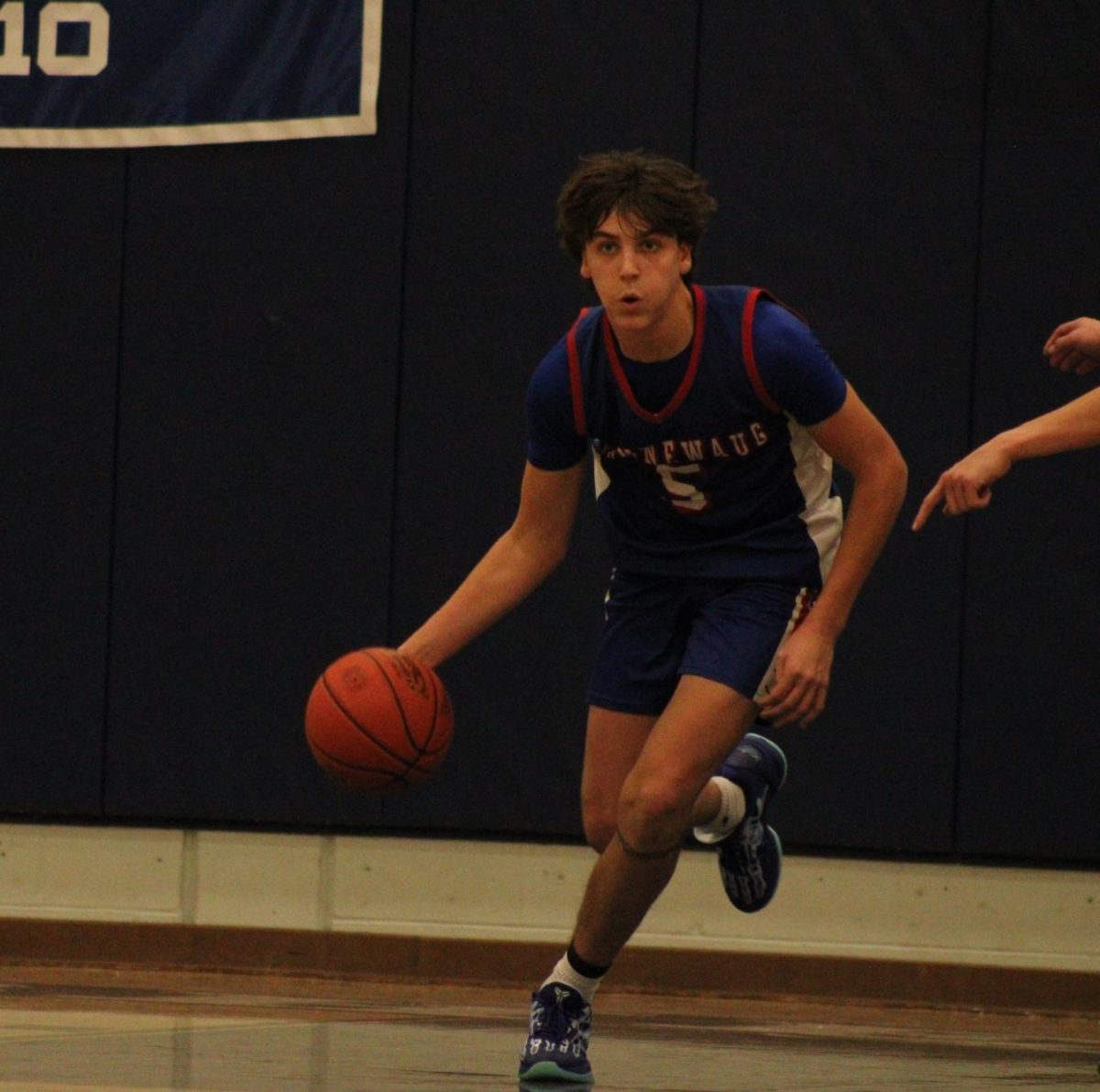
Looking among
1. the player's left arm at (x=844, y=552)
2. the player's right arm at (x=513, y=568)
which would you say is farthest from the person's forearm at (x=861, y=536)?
the player's right arm at (x=513, y=568)

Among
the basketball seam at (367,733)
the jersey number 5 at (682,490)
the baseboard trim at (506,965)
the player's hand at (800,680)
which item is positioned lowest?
the baseboard trim at (506,965)

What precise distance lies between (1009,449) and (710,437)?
2.08 feet

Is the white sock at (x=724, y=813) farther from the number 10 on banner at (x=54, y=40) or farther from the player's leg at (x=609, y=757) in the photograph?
the number 10 on banner at (x=54, y=40)

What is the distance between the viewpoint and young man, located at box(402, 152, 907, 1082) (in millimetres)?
3971

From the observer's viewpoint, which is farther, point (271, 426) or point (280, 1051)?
point (271, 426)

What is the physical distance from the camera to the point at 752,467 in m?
4.16

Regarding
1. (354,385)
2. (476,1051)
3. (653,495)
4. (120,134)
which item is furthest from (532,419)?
(120,134)

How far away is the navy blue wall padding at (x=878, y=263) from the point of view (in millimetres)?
6508

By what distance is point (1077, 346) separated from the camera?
3.72m

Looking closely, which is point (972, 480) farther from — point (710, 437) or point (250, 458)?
point (250, 458)

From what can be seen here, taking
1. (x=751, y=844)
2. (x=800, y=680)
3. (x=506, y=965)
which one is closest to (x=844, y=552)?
(x=800, y=680)

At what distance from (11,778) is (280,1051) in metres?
2.90

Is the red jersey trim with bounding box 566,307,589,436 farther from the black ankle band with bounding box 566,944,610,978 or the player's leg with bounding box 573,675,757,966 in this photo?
the black ankle band with bounding box 566,944,610,978

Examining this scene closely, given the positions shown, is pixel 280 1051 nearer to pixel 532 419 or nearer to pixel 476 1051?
pixel 476 1051
